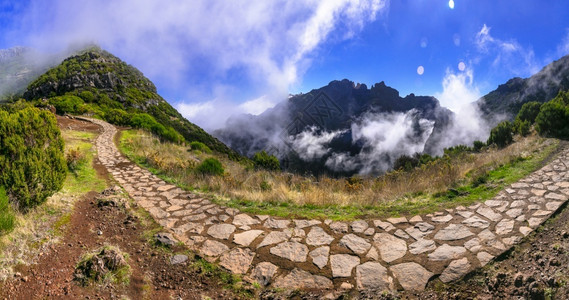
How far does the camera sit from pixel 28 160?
367cm

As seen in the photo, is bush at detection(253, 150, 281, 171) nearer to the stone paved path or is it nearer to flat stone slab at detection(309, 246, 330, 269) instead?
the stone paved path

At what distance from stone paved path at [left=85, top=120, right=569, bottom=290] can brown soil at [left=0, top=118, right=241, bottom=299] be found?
356 mm

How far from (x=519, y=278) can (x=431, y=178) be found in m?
4.04

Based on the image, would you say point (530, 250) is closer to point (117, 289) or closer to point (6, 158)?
point (117, 289)

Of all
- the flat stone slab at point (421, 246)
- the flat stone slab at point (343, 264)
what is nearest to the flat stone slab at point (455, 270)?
the flat stone slab at point (421, 246)

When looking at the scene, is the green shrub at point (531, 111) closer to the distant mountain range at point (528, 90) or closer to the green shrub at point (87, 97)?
the distant mountain range at point (528, 90)

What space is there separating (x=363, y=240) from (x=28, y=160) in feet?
16.6

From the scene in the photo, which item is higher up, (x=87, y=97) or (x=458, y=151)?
(x=87, y=97)

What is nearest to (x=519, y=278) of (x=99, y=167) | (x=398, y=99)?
(x=99, y=167)

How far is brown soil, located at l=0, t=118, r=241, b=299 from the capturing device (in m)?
2.25

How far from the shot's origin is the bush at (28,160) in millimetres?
3459

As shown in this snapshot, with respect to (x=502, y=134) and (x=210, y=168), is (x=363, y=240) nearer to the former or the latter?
(x=210, y=168)

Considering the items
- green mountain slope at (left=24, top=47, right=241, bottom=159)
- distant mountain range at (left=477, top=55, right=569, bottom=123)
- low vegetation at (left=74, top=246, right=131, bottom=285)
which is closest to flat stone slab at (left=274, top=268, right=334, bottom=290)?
low vegetation at (left=74, top=246, right=131, bottom=285)

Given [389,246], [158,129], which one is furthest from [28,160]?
[158,129]
